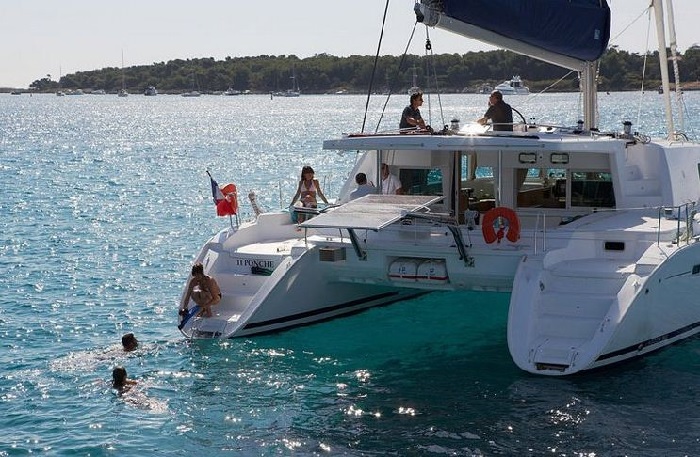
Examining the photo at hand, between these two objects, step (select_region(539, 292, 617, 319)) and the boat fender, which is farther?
the boat fender

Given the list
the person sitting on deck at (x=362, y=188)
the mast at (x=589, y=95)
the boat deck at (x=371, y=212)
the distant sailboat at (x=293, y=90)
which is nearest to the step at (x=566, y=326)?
the boat deck at (x=371, y=212)

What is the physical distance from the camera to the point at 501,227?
1438 centimetres

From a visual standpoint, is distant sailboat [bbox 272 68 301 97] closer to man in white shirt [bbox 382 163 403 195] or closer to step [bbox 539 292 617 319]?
man in white shirt [bbox 382 163 403 195]

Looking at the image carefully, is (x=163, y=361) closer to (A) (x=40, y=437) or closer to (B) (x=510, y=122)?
(A) (x=40, y=437)

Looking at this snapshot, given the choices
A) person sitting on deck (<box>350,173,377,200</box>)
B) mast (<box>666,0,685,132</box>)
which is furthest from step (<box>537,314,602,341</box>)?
mast (<box>666,0,685,132</box>)

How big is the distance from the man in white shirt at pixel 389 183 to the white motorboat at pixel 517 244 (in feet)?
0.46

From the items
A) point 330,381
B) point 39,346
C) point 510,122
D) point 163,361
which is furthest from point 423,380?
point 39,346

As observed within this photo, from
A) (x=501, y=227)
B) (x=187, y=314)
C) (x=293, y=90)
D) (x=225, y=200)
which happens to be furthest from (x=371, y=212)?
(x=293, y=90)

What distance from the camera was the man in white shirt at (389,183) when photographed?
16.4 meters

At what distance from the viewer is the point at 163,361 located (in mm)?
14891

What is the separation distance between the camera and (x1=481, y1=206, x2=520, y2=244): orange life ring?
1434 cm

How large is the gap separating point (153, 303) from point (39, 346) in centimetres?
310

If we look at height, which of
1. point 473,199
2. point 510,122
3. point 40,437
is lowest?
point 40,437

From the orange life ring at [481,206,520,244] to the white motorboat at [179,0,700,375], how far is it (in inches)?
0.9
